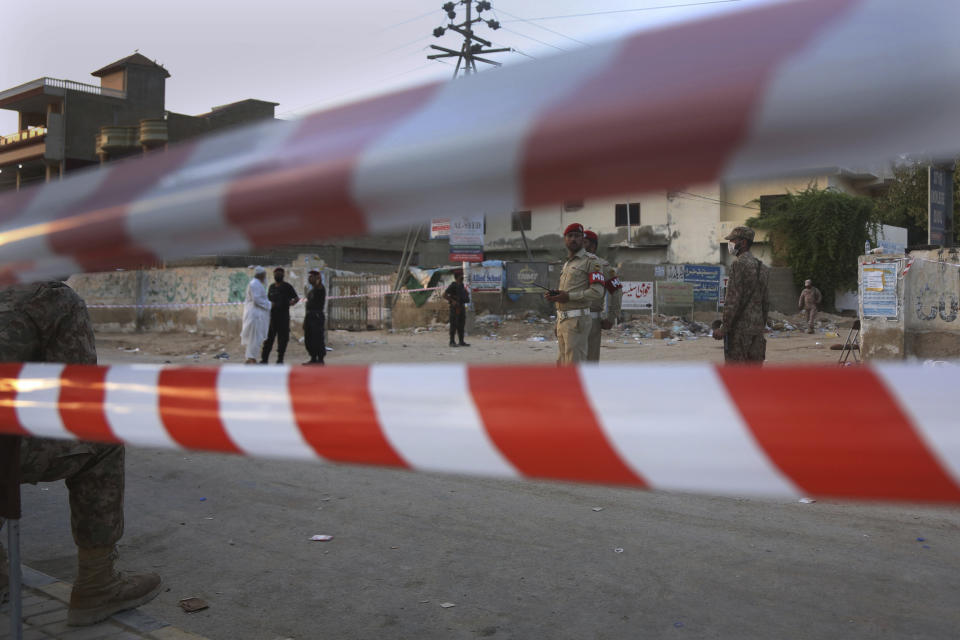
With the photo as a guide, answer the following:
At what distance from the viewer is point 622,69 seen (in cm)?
69

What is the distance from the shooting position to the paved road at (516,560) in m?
2.79

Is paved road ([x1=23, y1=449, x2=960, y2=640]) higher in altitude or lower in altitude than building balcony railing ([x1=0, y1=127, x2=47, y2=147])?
lower

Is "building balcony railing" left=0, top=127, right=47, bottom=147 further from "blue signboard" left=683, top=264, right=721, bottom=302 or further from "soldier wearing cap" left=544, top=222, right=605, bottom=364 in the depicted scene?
"soldier wearing cap" left=544, top=222, right=605, bottom=364

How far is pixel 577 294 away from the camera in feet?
21.0

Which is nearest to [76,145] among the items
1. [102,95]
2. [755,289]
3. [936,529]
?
[102,95]

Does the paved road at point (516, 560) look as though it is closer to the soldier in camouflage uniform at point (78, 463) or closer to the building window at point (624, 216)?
the soldier in camouflage uniform at point (78, 463)

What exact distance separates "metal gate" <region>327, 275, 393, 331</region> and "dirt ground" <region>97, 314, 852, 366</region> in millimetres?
670

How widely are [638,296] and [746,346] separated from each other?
585 inches

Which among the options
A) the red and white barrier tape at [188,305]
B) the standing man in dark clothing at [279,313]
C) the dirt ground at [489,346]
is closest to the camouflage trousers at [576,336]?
the dirt ground at [489,346]

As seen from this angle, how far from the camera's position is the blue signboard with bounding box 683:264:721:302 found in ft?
81.1

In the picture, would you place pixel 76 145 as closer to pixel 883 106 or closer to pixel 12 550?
pixel 12 550

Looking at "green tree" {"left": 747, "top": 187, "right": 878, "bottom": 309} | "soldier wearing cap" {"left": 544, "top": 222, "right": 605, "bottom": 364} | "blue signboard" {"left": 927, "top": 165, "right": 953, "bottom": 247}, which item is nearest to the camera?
"soldier wearing cap" {"left": 544, "top": 222, "right": 605, "bottom": 364}

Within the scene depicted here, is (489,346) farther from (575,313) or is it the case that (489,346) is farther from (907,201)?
(907,201)

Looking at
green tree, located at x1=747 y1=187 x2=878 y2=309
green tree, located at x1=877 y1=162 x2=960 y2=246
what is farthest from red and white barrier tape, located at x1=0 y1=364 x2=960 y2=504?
green tree, located at x1=747 y1=187 x2=878 y2=309
